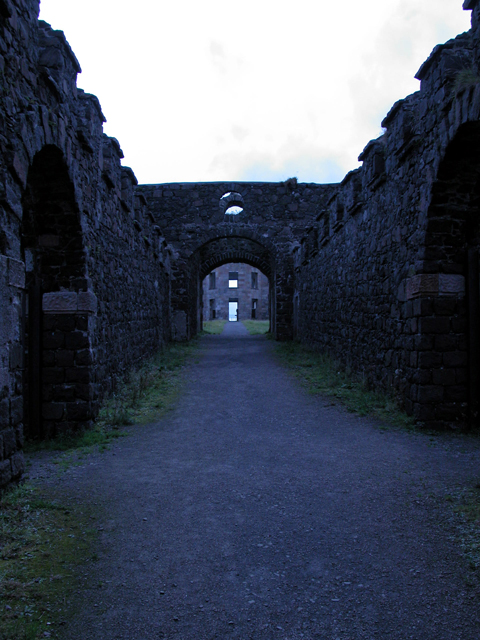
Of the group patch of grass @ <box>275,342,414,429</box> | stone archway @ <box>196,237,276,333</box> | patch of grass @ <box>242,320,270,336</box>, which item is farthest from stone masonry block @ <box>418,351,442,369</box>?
patch of grass @ <box>242,320,270,336</box>

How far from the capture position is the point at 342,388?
7457 mm

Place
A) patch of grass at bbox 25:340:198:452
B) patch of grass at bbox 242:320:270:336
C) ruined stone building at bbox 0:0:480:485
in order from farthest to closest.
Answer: patch of grass at bbox 242:320:270:336 < patch of grass at bbox 25:340:198:452 < ruined stone building at bbox 0:0:480:485

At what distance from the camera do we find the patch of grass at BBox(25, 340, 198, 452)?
4.92 m

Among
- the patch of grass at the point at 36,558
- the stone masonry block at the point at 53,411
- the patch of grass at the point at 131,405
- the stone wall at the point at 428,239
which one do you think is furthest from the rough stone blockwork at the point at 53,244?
the stone wall at the point at 428,239

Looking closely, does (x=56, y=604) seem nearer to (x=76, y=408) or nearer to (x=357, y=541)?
(x=357, y=541)

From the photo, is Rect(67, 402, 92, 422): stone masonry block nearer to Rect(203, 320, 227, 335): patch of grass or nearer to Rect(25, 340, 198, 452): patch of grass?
Rect(25, 340, 198, 452): patch of grass

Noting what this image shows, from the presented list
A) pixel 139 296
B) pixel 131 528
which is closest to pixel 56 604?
pixel 131 528

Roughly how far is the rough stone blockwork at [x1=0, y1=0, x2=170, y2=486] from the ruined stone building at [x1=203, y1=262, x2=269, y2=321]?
3301 cm

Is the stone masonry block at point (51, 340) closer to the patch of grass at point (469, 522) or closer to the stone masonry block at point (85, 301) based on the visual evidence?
the stone masonry block at point (85, 301)

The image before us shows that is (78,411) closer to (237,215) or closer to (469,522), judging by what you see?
(469,522)

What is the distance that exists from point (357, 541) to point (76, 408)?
3.57 meters

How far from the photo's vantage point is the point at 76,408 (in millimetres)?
5277

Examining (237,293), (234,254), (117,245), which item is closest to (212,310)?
(237,293)

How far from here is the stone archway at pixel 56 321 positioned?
5.19 metres
